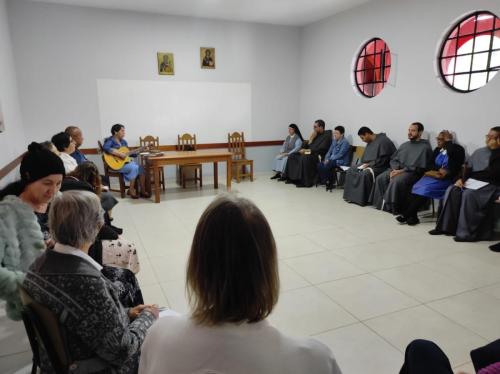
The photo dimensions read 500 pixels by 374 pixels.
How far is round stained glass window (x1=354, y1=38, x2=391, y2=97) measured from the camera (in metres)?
5.78

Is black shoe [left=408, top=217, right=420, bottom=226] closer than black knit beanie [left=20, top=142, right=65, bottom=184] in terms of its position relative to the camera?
No

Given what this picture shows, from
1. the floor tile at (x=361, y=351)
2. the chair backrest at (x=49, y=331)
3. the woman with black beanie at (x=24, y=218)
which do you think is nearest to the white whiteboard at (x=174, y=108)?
the woman with black beanie at (x=24, y=218)

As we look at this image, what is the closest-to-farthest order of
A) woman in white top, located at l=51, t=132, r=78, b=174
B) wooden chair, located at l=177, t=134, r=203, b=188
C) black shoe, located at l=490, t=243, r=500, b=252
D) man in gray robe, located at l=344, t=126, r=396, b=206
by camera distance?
black shoe, located at l=490, t=243, r=500, b=252
woman in white top, located at l=51, t=132, r=78, b=174
man in gray robe, located at l=344, t=126, r=396, b=206
wooden chair, located at l=177, t=134, r=203, b=188

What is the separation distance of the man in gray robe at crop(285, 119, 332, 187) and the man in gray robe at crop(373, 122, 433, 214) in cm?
162

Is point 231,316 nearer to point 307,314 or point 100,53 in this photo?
point 307,314

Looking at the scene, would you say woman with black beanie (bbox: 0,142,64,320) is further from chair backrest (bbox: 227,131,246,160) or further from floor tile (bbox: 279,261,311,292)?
chair backrest (bbox: 227,131,246,160)

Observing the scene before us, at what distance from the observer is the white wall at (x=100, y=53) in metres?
5.82

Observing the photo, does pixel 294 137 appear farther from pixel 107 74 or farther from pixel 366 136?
pixel 107 74

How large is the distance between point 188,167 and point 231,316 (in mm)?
5965

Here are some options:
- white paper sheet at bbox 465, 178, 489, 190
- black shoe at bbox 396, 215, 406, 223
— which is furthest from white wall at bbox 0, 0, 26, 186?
white paper sheet at bbox 465, 178, 489, 190

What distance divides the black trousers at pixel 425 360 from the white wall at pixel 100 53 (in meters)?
6.34

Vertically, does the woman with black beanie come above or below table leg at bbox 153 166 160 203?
above

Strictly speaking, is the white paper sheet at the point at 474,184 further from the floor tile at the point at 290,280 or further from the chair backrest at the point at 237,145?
the chair backrest at the point at 237,145

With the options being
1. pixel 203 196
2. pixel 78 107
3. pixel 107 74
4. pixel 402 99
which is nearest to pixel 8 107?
pixel 78 107
